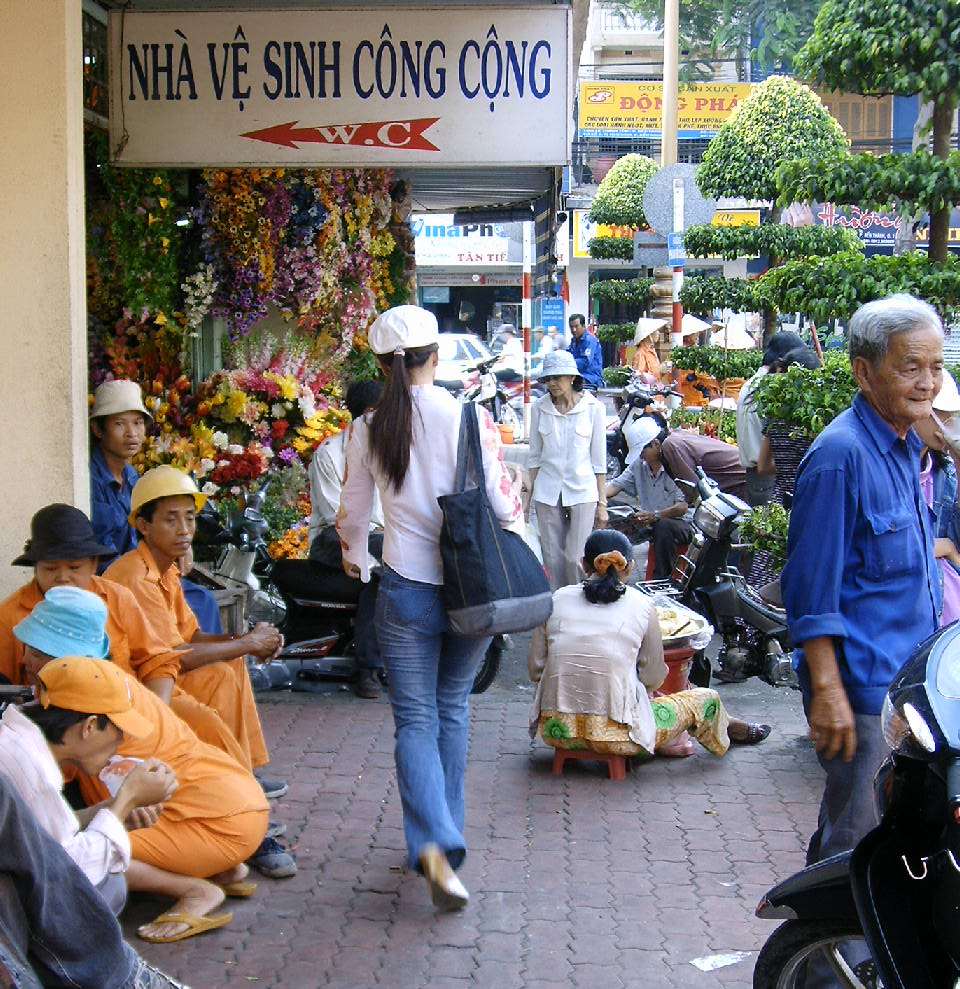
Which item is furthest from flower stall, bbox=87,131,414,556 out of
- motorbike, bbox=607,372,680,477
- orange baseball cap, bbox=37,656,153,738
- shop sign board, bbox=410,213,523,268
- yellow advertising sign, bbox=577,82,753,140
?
shop sign board, bbox=410,213,523,268

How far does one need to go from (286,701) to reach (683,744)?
7.02ft

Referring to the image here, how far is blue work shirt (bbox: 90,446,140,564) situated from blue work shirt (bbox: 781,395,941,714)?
11.6 feet

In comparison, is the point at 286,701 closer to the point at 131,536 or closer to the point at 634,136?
the point at 131,536

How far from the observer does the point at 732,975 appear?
4.27 metres

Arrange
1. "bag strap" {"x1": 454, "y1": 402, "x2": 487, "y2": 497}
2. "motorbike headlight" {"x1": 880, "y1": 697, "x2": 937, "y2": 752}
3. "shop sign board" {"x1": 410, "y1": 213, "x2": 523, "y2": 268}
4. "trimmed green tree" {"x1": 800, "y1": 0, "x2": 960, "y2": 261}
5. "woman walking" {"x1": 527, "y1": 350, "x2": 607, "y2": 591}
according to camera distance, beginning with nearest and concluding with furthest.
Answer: "motorbike headlight" {"x1": 880, "y1": 697, "x2": 937, "y2": 752} → "bag strap" {"x1": 454, "y1": 402, "x2": 487, "y2": 497} → "trimmed green tree" {"x1": 800, "y1": 0, "x2": 960, "y2": 261} → "woman walking" {"x1": 527, "y1": 350, "x2": 607, "y2": 591} → "shop sign board" {"x1": 410, "y1": 213, "x2": 523, "y2": 268}

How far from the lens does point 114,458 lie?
21.5ft

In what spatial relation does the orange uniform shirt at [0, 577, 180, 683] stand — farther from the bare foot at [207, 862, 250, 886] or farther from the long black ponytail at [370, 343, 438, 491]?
the long black ponytail at [370, 343, 438, 491]

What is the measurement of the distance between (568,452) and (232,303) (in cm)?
233

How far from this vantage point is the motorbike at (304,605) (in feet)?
24.6

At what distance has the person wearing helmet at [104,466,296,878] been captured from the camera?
16.7 feet

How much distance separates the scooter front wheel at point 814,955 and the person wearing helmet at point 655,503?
5779 millimetres

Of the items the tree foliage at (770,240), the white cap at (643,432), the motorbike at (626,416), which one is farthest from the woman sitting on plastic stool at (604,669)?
the tree foliage at (770,240)

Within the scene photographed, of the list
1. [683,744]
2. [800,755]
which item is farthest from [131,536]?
[800,755]

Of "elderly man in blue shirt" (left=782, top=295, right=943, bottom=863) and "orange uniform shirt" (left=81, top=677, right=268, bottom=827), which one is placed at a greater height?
"elderly man in blue shirt" (left=782, top=295, right=943, bottom=863)
